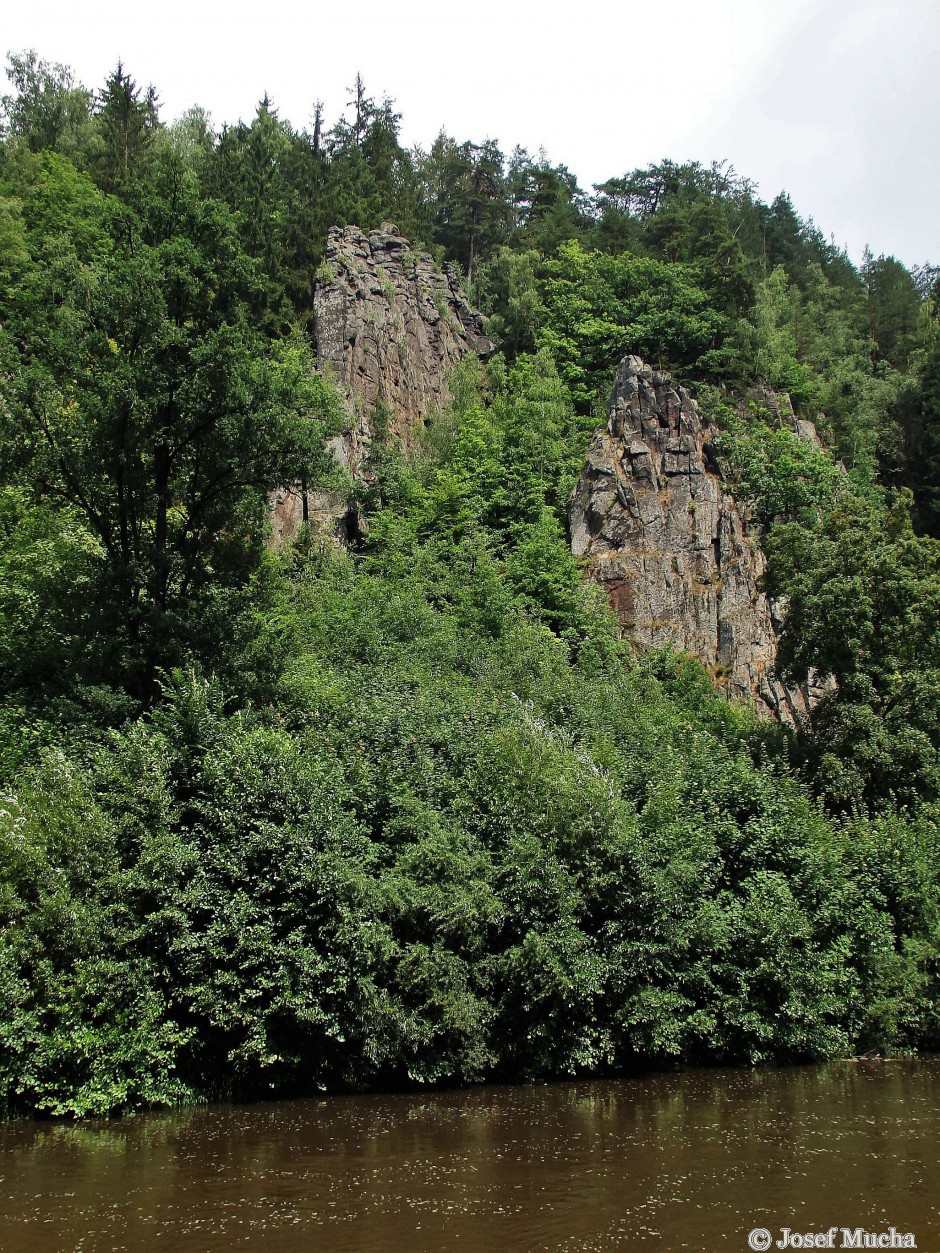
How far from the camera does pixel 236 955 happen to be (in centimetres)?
1839

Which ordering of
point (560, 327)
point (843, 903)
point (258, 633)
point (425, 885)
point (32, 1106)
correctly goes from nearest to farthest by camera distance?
point (32, 1106), point (425, 885), point (843, 903), point (258, 633), point (560, 327)

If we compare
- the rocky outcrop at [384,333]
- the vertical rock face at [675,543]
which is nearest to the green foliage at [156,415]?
the vertical rock face at [675,543]

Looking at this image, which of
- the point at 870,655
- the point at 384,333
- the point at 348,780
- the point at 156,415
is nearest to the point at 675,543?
the point at 870,655

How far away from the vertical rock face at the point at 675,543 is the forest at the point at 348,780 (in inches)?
129

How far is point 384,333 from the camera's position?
5900 cm

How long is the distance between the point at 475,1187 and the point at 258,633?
56.3 ft

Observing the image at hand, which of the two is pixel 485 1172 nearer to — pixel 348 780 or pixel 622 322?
pixel 348 780

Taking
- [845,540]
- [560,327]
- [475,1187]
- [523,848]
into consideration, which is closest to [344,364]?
[560,327]

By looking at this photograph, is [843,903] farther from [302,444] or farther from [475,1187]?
[302,444]

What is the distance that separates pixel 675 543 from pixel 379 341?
844 inches

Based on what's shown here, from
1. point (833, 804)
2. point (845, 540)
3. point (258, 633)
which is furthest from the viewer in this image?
point (845, 540)

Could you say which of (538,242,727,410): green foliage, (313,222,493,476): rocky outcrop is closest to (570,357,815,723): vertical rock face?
(538,242,727,410): green foliage

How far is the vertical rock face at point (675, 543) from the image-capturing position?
4672cm

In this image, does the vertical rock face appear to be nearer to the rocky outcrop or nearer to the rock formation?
the rock formation
